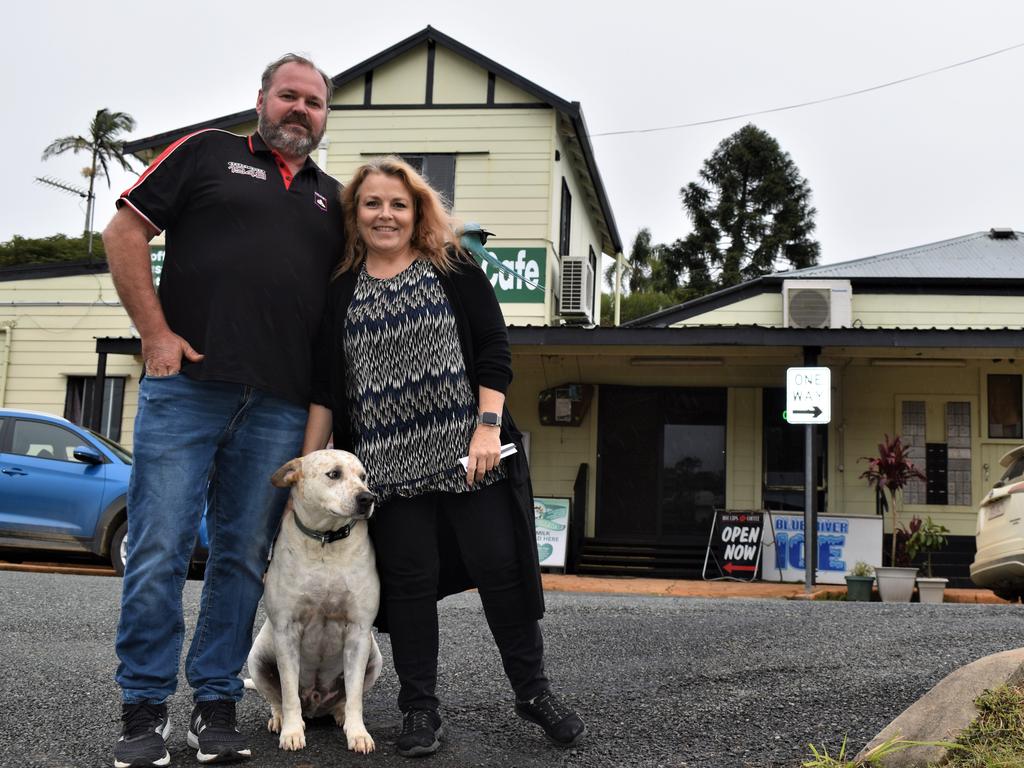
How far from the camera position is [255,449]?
3.32m

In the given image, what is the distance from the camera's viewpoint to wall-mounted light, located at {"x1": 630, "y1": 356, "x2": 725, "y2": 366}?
13633mm

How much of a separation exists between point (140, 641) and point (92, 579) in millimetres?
6141

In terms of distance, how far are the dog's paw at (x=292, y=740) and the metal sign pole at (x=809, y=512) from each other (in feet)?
26.2

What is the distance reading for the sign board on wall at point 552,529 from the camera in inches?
505

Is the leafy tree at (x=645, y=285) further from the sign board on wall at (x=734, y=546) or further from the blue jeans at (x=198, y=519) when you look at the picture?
the blue jeans at (x=198, y=519)

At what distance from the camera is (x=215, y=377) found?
316 cm

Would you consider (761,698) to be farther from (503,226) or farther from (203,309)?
(503,226)

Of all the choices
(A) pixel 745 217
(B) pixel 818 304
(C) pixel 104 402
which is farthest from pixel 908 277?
(A) pixel 745 217

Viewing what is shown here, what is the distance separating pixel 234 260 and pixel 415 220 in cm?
65

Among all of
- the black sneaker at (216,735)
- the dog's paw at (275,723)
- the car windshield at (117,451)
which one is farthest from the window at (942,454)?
the black sneaker at (216,735)

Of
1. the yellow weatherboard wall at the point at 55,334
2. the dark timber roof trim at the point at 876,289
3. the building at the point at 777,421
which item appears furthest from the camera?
the yellow weatherboard wall at the point at 55,334

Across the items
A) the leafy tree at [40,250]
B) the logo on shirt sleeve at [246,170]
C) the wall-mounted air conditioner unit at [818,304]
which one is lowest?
the logo on shirt sleeve at [246,170]

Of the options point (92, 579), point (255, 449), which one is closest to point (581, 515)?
point (92, 579)

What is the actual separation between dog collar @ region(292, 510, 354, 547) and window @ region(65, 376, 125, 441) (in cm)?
1276
